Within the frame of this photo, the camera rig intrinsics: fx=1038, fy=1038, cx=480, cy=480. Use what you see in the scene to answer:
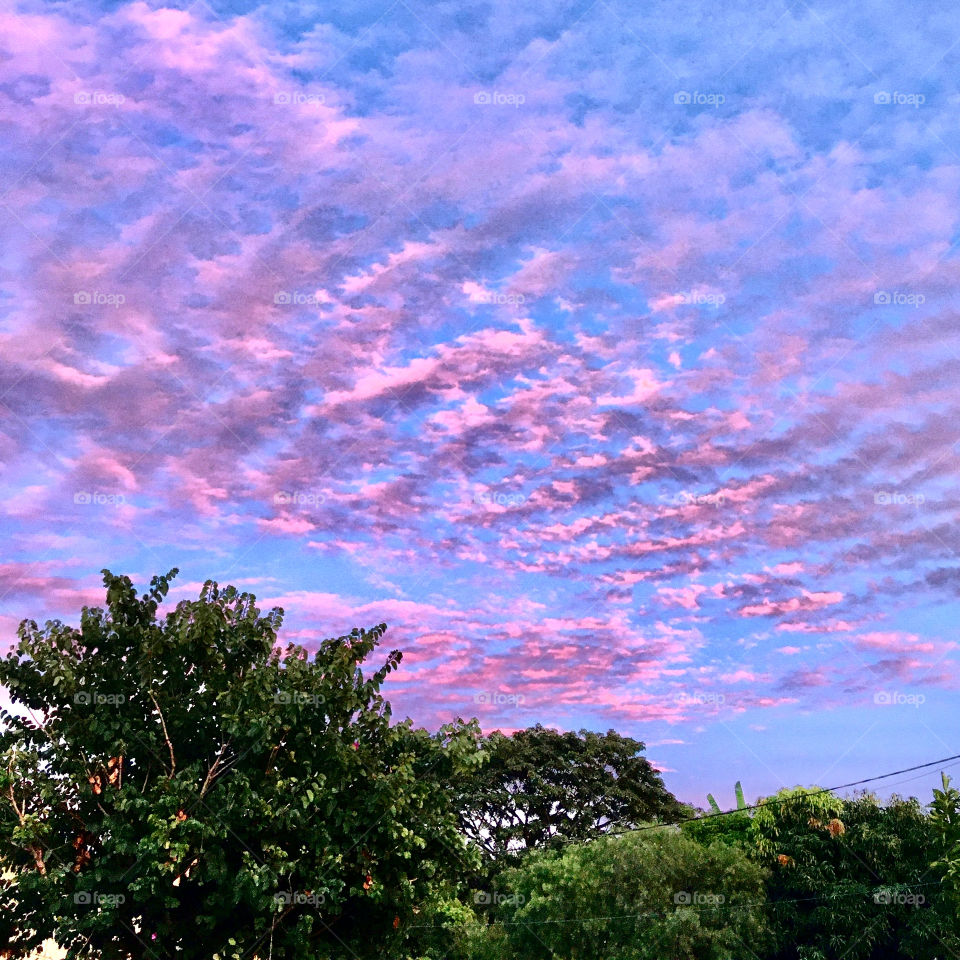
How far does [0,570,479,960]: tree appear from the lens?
50.3 feet

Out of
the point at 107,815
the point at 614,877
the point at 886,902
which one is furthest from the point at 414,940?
the point at 886,902

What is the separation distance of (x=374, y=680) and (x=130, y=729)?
4.04 metres

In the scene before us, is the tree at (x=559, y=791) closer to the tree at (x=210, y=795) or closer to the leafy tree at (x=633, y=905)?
the leafy tree at (x=633, y=905)

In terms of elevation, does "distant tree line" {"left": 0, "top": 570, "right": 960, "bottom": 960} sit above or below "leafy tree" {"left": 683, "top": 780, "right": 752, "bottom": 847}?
above

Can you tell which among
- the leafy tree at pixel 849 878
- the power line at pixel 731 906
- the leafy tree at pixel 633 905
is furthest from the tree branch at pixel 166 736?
the leafy tree at pixel 849 878

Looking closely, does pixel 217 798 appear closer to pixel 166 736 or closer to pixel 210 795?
pixel 210 795

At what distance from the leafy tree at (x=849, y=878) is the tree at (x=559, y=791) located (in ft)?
24.2

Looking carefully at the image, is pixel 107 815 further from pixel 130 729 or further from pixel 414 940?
pixel 414 940

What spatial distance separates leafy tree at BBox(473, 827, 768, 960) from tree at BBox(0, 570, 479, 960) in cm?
1461

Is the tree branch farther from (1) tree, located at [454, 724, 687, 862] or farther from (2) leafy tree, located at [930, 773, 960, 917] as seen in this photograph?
(1) tree, located at [454, 724, 687, 862]

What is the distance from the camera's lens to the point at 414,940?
17.5 metres

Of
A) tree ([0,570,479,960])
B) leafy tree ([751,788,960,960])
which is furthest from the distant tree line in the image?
leafy tree ([751,788,960,960])

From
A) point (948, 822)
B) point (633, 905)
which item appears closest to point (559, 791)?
point (633, 905)

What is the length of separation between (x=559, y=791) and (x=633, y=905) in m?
14.4
